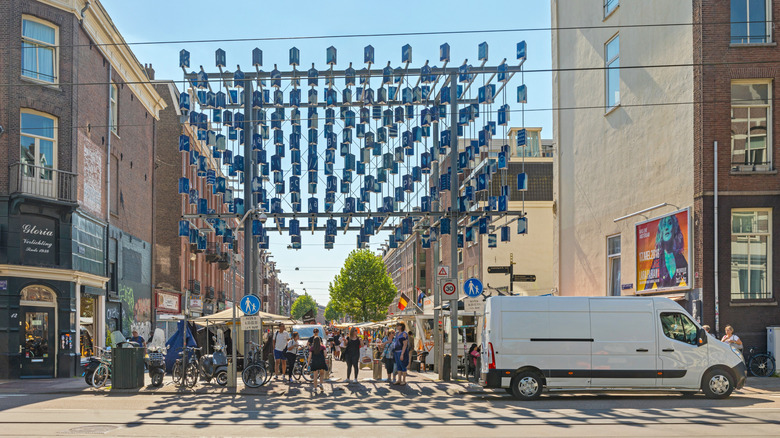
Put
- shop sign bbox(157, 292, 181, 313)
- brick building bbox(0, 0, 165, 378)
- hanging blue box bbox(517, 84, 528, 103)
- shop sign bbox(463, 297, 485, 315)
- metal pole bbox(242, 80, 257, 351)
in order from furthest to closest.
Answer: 1. shop sign bbox(157, 292, 181, 313)
2. brick building bbox(0, 0, 165, 378)
3. metal pole bbox(242, 80, 257, 351)
4. hanging blue box bbox(517, 84, 528, 103)
5. shop sign bbox(463, 297, 485, 315)

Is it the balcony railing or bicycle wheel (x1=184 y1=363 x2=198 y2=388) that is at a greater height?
the balcony railing

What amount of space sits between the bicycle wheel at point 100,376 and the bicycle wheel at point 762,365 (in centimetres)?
1758

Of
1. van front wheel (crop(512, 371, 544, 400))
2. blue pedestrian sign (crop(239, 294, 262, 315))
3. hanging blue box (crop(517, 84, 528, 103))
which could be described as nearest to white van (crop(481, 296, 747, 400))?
van front wheel (crop(512, 371, 544, 400))

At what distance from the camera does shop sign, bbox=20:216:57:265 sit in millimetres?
25406

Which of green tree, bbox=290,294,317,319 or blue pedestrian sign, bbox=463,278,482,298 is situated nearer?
blue pedestrian sign, bbox=463,278,482,298

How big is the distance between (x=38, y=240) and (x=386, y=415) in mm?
15929

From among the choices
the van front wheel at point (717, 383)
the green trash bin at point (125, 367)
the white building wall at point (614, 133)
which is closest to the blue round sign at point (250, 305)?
the green trash bin at point (125, 367)

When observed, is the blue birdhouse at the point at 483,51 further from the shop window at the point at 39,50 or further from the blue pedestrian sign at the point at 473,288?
the shop window at the point at 39,50

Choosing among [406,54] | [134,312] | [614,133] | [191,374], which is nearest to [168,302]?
[134,312]

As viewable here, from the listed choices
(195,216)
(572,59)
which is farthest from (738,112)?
(195,216)

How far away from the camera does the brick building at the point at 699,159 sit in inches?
872

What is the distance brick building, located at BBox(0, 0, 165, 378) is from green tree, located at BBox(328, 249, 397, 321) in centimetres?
5389

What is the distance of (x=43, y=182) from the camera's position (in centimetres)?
2609

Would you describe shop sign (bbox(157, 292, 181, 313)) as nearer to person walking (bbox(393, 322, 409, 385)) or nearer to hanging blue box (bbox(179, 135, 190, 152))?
hanging blue box (bbox(179, 135, 190, 152))
